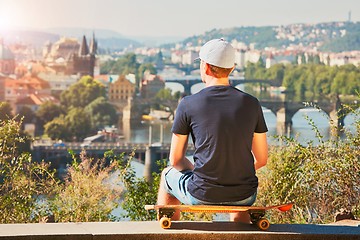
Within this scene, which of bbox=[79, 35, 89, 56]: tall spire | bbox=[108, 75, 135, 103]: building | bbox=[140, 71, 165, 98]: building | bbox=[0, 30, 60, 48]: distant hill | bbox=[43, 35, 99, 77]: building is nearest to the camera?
bbox=[108, 75, 135, 103]: building

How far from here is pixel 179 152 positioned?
139cm

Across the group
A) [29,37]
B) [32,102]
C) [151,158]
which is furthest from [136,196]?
[29,37]

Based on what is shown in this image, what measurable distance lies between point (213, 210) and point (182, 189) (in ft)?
0.23

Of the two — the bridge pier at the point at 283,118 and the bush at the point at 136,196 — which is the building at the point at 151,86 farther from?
the bush at the point at 136,196

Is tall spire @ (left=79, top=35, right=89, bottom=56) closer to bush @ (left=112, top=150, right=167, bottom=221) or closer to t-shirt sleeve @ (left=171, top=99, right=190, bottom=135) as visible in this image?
bush @ (left=112, top=150, right=167, bottom=221)

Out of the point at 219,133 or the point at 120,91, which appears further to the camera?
the point at 120,91

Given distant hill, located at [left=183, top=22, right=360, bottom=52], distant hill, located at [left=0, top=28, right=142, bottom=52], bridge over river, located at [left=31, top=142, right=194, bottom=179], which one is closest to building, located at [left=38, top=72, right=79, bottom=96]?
distant hill, located at [left=0, top=28, right=142, bottom=52]

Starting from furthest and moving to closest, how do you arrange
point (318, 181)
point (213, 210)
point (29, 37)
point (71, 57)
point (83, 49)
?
1. point (83, 49)
2. point (29, 37)
3. point (71, 57)
4. point (318, 181)
5. point (213, 210)

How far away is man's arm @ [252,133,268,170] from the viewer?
55.5 inches

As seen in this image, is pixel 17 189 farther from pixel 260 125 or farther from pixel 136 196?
pixel 260 125

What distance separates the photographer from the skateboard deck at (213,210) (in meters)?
1.33

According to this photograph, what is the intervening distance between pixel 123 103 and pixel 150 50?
369 inches

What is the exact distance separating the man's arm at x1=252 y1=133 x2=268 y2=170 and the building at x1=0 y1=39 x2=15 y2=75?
27.8 m

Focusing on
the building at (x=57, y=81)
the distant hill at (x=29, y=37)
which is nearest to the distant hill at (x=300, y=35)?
the building at (x=57, y=81)
